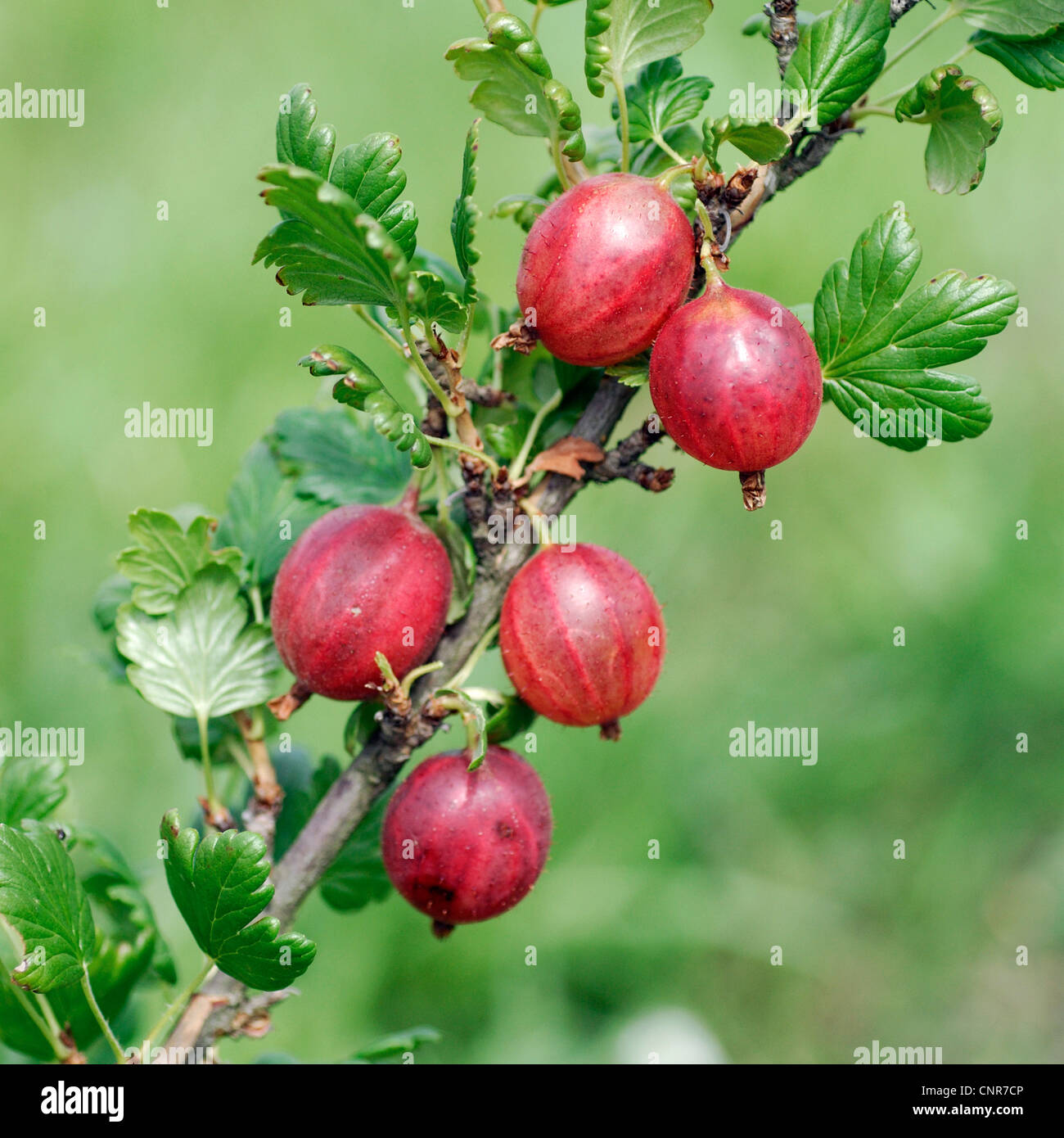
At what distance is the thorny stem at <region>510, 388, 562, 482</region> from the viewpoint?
118cm

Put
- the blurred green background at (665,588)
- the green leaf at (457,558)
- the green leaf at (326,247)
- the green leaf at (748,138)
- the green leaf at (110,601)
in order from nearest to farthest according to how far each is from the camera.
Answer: the green leaf at (326,247), the green leaf at (748,138), the green leaf at (457,558), the green leaf at (110,601), the blurred green background at (665,588)

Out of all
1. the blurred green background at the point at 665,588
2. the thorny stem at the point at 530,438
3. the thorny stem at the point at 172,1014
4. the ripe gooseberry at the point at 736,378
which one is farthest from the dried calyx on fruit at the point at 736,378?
the blurred green background at the point at 665,588

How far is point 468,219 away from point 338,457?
0.53m

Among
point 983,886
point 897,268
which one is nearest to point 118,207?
point 897,268

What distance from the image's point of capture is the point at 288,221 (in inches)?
36.0

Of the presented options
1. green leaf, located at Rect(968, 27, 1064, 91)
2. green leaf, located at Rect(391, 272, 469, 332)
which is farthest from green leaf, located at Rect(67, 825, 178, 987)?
green leaf, located at Rect(968, 27, 1064, 91)

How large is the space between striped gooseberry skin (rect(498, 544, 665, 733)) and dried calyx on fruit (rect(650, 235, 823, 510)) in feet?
0.61

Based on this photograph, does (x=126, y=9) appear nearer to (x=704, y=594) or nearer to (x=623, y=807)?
(x=704, y=594)

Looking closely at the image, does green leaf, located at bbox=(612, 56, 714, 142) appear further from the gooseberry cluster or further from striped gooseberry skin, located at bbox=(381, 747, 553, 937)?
striped gooseberry skin, located at bbox=(381, 747, 553, 937)

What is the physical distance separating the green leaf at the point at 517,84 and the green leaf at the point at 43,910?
0.82m

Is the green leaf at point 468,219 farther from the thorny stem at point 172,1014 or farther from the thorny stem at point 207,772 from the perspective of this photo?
the thorny stem at point 172,1014

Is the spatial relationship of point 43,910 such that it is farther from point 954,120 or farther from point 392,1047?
point 954,120

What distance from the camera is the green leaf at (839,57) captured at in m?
1.01
